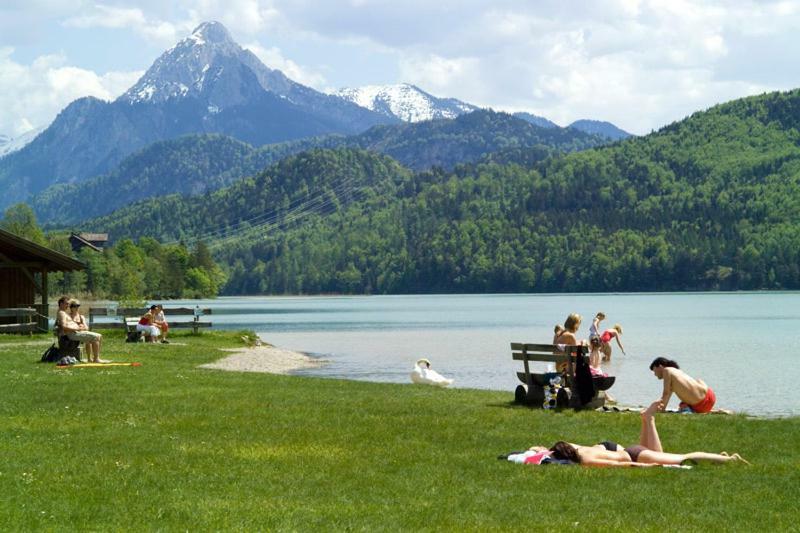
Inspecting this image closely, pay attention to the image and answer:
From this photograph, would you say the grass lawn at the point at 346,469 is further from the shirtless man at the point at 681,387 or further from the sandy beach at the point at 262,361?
the sandy beach at the point at 262,361

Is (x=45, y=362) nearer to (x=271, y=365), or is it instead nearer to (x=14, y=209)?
(x=271, y=365)

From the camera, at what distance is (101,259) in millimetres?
172375

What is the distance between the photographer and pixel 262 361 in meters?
41.9

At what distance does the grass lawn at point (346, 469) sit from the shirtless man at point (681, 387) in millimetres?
575

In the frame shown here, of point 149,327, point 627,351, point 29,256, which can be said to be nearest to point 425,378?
point 149,327

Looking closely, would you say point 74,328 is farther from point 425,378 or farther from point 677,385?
point 677,385

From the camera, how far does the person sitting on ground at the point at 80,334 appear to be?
3088cm

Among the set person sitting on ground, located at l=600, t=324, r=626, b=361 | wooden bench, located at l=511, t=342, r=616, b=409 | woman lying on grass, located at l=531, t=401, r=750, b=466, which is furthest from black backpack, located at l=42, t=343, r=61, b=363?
woman lying on grass, located at l=531, t=401, r=750, b=466

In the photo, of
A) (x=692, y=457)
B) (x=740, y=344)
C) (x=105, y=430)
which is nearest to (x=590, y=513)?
(x=692, y=457)

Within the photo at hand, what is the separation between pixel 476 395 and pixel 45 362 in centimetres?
1309

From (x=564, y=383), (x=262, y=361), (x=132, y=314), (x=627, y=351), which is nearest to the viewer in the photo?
(x=564, y=383)

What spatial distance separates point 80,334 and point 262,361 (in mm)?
11780

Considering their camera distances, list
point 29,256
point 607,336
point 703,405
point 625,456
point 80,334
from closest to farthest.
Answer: point 625,456 < point 703,405 < point 80,334 < point 607,336 < point 29,256

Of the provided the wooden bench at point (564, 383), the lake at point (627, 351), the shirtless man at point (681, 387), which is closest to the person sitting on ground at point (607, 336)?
the lake at point (627, 351)
